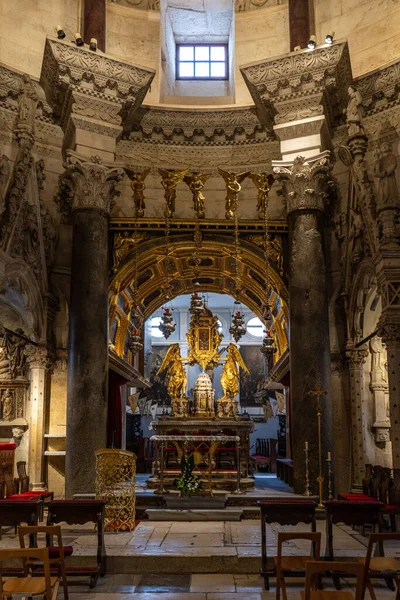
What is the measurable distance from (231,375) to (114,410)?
3212 mm

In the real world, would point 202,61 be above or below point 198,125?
above

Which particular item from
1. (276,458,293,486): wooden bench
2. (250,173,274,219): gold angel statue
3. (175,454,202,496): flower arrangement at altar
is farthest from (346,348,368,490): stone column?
(250,173,274,219): gold angel statue

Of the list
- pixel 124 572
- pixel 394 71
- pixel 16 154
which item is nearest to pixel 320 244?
pixel 394 71

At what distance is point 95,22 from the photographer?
51.7ft

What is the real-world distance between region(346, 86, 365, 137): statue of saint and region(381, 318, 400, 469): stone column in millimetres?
4294

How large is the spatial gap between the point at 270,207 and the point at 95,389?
576 cm

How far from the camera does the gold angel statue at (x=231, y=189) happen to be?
47.9 ft

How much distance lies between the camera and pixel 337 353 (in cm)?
1403

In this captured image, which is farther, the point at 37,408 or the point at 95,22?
the point at 95,22

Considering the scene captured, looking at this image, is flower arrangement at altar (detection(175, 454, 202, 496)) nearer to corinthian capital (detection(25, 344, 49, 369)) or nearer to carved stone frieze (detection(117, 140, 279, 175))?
corinthian capital (detection(25, 344, 49, 369))

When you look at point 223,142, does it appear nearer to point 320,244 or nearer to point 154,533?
point 320,244

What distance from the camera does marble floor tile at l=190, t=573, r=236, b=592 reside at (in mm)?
8047

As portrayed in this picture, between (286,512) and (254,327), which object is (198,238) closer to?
(286,512)

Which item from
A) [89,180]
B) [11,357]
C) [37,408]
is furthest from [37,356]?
[89,180]
